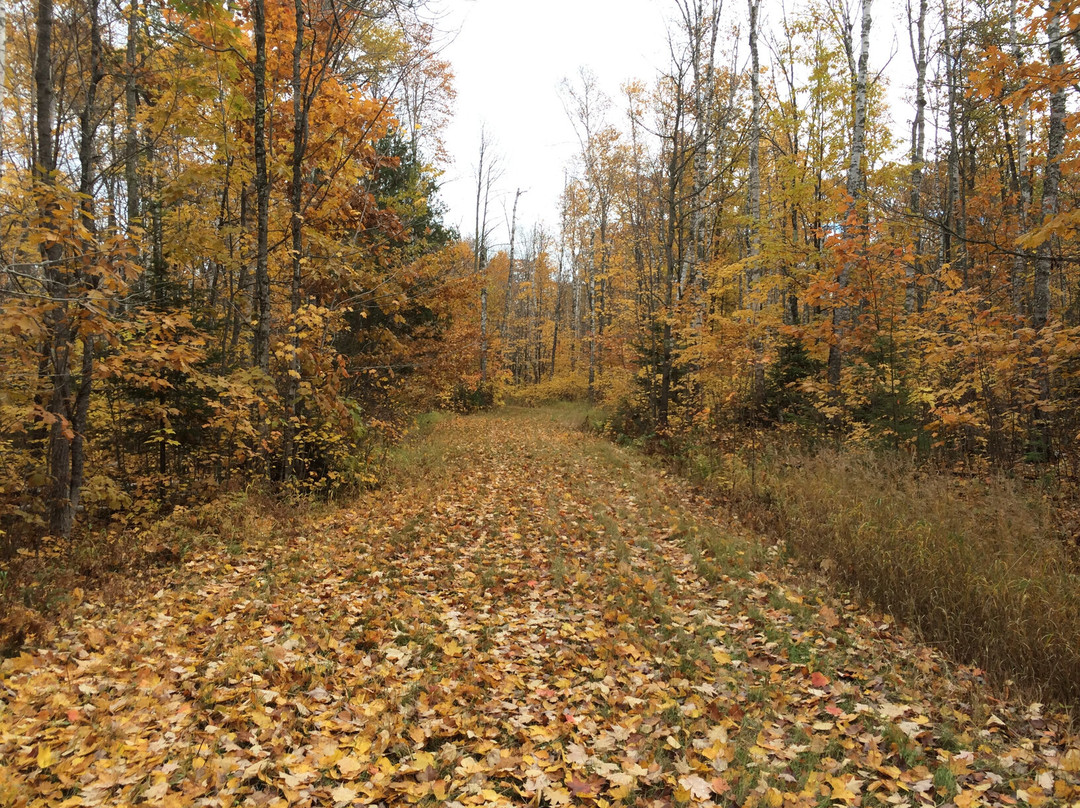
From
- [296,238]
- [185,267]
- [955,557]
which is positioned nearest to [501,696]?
[955,557]

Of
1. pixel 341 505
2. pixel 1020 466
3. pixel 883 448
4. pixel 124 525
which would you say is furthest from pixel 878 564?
pixel 124 525

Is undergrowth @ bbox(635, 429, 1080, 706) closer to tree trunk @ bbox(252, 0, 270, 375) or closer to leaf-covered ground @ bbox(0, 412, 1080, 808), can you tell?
leaf-covered ground @ bbox(0, 412, 1080, 808)

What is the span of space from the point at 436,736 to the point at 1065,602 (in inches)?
194

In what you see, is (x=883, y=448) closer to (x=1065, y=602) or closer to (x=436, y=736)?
(x=1065, y=602)

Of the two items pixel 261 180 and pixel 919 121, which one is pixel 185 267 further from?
pixel 919 121

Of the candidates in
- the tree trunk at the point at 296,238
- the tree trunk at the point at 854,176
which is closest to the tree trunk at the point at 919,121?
the tree trunk at the point at 854,176

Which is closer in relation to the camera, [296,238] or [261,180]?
[261,180]

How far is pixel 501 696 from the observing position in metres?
3.64

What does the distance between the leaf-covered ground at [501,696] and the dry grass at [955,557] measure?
42cm

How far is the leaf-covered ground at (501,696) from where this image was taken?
9.25 ft

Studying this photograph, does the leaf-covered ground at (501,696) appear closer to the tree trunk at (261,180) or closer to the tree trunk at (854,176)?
the tree trunk at (261,180)

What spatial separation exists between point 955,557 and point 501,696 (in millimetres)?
4521

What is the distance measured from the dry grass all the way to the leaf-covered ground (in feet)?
1.37

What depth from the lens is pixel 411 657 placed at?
4.05m
